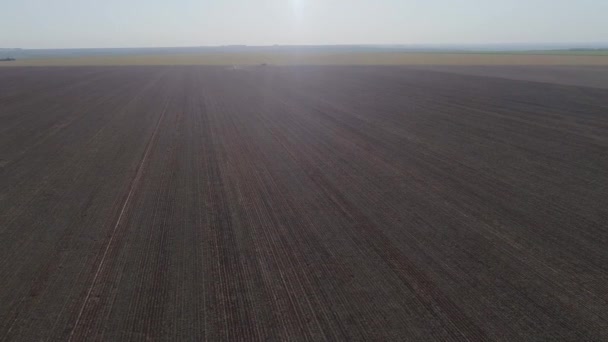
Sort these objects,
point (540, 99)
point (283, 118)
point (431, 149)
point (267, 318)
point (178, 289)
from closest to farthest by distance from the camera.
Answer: point (267, 318) < point (178, 289) < point (431, 149) < point (283, 118) < point (540, 99)

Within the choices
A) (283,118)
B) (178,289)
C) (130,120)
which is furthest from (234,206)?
(130,120)

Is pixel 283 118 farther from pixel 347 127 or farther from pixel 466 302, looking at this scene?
pixel 466 302

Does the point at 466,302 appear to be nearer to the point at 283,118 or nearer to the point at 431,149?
the point at 431,149

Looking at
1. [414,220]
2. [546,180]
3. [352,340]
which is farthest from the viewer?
[546,180]

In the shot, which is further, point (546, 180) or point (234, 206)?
point (546, 180)

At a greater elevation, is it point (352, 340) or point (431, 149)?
point (352, 340)

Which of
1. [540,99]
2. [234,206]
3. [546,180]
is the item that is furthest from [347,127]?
→ [540,99]
